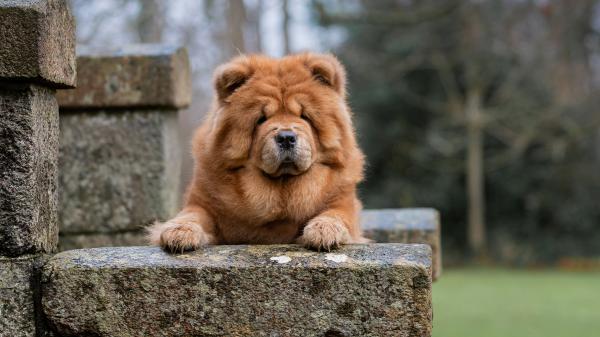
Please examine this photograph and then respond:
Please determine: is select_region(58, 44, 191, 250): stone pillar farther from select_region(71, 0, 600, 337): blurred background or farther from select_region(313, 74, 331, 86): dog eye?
select_region(71, 0, 600, 337): blurred background

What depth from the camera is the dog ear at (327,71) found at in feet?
13.2

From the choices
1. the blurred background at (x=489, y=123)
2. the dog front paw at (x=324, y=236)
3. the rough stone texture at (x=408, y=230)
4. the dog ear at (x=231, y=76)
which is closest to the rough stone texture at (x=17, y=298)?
the dog front paw at (x=324, y=236)

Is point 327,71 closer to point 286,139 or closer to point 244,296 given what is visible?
point 286,139

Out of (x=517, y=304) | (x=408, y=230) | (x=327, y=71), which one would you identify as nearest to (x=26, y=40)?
(x=327, y=71)

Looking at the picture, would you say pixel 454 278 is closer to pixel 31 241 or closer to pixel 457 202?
pixel 457 202

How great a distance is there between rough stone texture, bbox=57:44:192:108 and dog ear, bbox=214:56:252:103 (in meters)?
1.04

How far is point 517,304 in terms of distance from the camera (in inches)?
532

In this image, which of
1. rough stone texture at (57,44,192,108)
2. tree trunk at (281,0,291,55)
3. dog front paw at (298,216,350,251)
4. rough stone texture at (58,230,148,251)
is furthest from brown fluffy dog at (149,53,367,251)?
tree trunk at (281,0,291,55)

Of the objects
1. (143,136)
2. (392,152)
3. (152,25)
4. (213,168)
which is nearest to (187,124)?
(152,25)

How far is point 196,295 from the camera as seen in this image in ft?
9.50

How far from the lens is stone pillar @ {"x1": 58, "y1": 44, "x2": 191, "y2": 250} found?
500cm

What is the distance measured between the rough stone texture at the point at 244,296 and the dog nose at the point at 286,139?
810 millimetres

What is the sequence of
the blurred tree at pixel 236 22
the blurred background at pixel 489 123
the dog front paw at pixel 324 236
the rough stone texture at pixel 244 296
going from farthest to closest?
the blurred background at pixel 489 123
the blurred tree at pixel 236 22
the dog front paw at pixel 324 236
the rough stone texture at pixel 244 296

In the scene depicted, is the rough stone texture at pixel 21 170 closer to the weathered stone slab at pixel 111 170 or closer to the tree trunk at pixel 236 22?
the weathered stone slab at pixel 111 170
